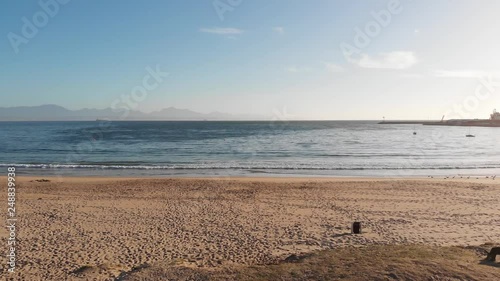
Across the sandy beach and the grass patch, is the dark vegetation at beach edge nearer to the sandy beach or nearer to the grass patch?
the grass patch

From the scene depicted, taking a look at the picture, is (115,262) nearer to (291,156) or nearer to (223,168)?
(223,168)

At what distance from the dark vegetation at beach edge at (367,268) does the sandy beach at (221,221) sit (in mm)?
1549

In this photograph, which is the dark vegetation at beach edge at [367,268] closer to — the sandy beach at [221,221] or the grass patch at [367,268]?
the grass patch at [367,268]

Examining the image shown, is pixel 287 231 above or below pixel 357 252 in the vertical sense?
below

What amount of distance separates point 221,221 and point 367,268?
7.60 meters

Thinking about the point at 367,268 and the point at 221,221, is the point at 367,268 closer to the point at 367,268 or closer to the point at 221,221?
the point at 367,268

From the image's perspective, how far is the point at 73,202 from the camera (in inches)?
661

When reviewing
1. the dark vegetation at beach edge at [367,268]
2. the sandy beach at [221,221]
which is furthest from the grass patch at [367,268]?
the sandy beach at [221,221]

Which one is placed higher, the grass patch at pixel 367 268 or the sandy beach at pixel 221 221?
the grass patch at pixel 367 268

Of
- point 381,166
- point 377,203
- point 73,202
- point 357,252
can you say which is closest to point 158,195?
point 73,202

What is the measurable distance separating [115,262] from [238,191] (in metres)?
10.8

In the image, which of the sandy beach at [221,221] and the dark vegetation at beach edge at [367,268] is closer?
the dark vegetation at beach edge at [367,268]

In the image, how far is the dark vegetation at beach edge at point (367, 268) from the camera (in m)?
6.50

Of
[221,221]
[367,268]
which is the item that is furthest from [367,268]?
[221,221]
